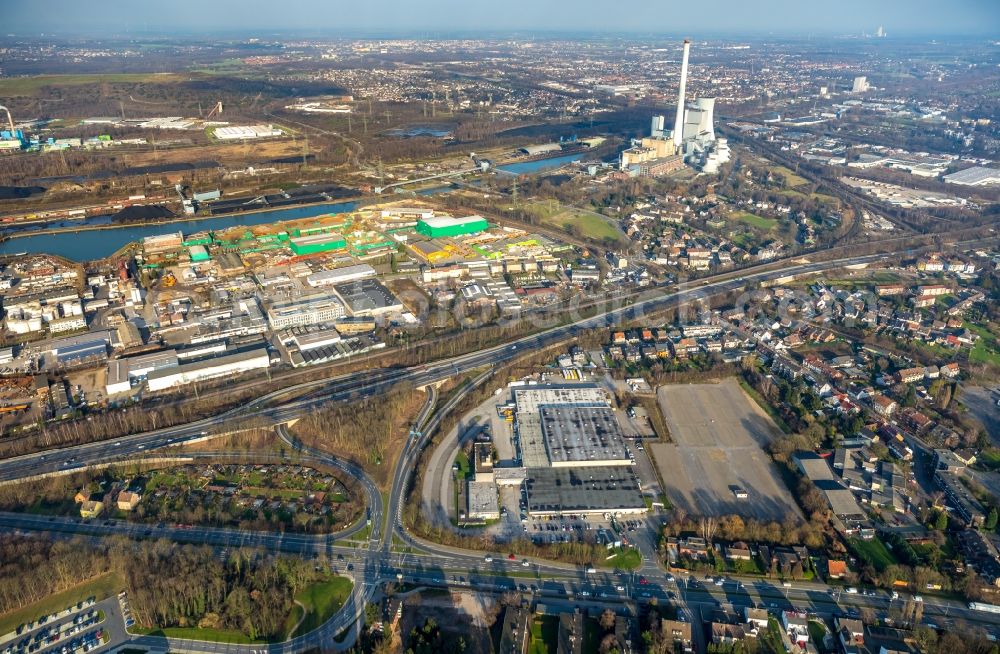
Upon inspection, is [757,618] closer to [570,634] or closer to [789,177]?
[570,634]

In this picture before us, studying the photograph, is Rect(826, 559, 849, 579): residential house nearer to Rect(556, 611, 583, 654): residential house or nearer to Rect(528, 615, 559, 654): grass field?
Rect(556, 611, 583, 654): residential house

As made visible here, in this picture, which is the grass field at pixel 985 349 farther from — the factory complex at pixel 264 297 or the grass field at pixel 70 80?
the grass field at pixel 70 80

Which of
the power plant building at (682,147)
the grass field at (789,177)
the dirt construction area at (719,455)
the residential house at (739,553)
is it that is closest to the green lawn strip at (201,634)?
the residential house at (739,553)

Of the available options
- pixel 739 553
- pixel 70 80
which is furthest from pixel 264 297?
pixel 70 80

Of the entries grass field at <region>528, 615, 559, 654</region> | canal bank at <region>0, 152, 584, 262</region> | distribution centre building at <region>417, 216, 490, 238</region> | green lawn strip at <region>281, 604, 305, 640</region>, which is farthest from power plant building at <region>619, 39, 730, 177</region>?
green lawn strip at <region>281, 604, 305, 640</region>

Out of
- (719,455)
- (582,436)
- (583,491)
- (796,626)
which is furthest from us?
(582,436)

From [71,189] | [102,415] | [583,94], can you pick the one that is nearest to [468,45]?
[583,94]

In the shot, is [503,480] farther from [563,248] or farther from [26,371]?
[563,248]
